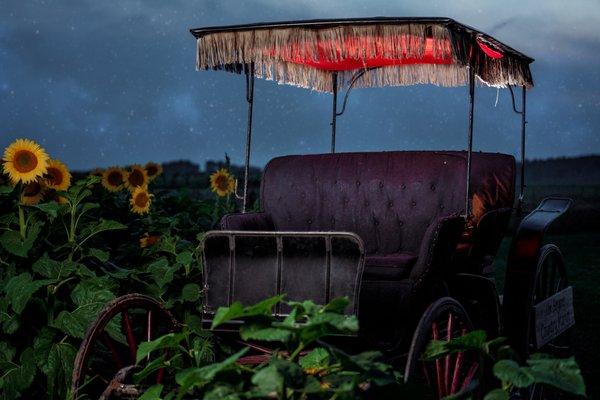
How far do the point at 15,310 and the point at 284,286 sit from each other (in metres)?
1.44

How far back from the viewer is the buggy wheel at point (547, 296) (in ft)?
17.3

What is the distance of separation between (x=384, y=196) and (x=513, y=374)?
140 inches

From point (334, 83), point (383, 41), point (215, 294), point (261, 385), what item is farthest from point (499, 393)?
point (334, 83)

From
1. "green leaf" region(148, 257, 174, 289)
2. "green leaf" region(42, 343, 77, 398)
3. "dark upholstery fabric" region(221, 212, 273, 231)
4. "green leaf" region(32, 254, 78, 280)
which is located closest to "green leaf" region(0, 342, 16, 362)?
"green leaf" region(42, 343, 77, 398)

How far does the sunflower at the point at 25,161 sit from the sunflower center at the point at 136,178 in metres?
2.33

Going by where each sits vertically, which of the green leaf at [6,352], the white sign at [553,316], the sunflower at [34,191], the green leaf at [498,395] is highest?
the sunflower at [34,191]

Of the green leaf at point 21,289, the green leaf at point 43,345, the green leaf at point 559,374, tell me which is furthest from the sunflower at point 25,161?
the green leaf at point 559,374

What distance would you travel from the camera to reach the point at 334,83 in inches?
290

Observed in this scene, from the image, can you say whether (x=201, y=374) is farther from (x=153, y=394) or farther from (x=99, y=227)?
(x=99, y=227)

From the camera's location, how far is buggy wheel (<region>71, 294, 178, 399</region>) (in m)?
3.54

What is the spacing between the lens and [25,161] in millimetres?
4891

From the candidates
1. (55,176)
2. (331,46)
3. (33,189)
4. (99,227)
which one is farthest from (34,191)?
(331,46)

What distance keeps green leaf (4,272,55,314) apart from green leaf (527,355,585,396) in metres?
2.75

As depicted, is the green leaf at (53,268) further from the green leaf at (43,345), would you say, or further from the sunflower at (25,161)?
the sunflower at (25,161)
